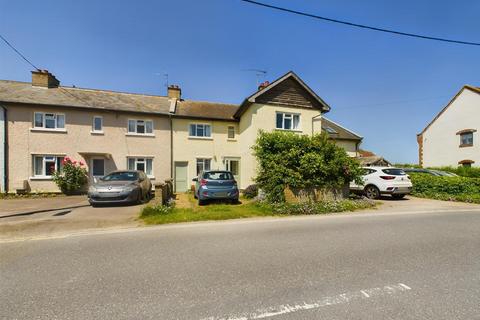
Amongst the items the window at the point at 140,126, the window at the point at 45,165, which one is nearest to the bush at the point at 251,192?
the window at the point at 140,126

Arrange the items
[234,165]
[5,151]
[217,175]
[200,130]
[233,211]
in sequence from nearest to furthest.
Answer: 1. [233,211]
2. [217,175]
3. [5,151]
4. [200,130]
5. [234,165]

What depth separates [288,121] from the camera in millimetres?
→ 17734

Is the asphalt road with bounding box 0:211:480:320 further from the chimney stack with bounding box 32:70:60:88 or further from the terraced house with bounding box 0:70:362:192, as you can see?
the chimney stack with bounding box 32:70:60:88

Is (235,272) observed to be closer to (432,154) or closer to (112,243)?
(112,243)

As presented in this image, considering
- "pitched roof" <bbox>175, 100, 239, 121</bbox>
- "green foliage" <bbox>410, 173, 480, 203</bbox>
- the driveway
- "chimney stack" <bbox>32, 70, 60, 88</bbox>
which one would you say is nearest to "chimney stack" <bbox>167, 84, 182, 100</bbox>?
"pitched roof" <bbox>175, 100, 239, 121</bbox>

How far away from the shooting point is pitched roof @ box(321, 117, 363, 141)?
904 inches

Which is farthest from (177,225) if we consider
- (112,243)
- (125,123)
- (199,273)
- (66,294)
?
(125,123)

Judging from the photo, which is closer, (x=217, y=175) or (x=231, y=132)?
(x=217, y=175)

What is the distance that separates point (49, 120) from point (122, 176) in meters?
8.19

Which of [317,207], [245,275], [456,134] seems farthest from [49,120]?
[456,134]

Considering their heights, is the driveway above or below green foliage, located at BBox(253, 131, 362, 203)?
below

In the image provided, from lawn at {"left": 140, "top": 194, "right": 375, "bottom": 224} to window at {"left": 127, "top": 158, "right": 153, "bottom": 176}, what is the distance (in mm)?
8870

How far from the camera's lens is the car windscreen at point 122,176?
11742 millimetres

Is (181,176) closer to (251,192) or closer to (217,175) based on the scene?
(251,192)
